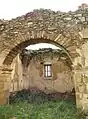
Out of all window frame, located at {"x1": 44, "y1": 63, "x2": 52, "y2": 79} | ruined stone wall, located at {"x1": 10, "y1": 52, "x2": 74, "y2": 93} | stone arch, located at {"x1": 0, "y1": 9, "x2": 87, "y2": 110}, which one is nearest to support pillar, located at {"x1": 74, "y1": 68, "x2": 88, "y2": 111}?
stone arch, located at {"x1": 0, "y1": 9, "x2": 87, "y2": 110}

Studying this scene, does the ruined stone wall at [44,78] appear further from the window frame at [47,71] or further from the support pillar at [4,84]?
the support pillar at [4,84]

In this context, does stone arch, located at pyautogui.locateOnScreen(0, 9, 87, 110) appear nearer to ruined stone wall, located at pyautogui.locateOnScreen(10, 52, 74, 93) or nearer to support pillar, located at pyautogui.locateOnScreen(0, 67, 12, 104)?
support pillar, located at pyautogui.locateOnScreen(0, 67, 12, 104)

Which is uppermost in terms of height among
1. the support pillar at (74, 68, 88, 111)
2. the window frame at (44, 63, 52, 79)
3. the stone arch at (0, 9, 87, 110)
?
the stone arch at (0, 9, 87, 110)

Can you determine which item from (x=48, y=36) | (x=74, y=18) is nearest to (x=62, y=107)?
(x=48, y=36)

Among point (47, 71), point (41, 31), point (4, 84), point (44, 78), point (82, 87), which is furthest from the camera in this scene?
point (47, 71)

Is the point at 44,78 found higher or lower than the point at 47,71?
lower

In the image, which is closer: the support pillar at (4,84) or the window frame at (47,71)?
the support pillar at (4,84)

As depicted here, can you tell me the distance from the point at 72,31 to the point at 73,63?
2.86 ft

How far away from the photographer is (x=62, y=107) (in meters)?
7.08

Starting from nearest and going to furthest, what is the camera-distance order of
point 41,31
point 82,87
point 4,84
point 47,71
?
point 82,87, point 41,31, point 4,84, point 47,71

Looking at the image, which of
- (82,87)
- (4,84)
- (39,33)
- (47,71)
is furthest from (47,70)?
(82,87)

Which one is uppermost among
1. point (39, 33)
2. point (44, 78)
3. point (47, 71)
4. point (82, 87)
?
point (39, 33)

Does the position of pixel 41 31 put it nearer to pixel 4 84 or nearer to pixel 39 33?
pixel 39 33

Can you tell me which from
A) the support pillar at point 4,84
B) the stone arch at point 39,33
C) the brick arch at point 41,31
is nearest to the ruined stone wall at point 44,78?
the support pillar at point 4,84
